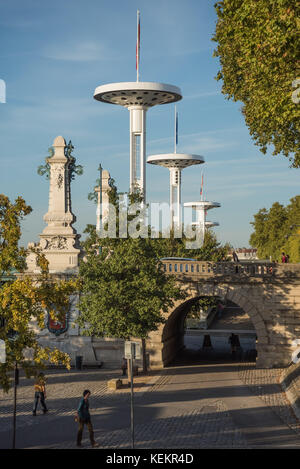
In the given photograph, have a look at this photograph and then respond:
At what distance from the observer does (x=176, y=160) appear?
3799 inches

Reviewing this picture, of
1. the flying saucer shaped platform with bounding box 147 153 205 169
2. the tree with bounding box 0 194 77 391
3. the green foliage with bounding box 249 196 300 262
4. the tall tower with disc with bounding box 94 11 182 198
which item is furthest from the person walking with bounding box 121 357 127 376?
the flying saucer shaped platform with bounding box 147 153 205 169

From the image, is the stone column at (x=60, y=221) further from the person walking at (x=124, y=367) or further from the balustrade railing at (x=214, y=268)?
the person walking at (x=124, y=367)

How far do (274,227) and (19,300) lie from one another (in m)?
84.0

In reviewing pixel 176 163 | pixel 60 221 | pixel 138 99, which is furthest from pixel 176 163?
pixel 60 221

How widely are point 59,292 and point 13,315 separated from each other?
165cm

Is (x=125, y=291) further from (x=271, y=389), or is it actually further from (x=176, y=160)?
(x=176, y=160)

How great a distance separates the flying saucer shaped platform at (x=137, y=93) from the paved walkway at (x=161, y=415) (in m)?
34.8

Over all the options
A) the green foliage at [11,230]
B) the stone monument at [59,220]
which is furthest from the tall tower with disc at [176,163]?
the green foliage at [11,230]

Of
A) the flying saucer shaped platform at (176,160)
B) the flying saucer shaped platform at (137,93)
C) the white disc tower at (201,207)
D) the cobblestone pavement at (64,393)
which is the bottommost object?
the cobblestone pavement at (64,393)

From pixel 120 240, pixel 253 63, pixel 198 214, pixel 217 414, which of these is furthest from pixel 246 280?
pixel 198 214

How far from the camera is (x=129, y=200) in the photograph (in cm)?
3472

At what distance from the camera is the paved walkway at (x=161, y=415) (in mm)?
20431
